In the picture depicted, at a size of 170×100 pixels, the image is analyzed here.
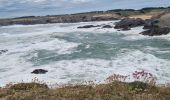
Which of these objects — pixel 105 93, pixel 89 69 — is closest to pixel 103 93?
pixel 105 93

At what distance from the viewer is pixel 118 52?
4203cm

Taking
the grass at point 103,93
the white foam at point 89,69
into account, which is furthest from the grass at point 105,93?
the white foam at point 89,69

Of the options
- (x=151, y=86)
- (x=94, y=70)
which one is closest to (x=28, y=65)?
(x=94, y=70)

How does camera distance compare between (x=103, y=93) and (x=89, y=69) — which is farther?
(x=89, y=69)

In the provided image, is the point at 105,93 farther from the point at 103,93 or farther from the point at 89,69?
the point at 89,69

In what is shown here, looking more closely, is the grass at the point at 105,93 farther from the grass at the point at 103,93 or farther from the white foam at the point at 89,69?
the white foam at the point at 89,69

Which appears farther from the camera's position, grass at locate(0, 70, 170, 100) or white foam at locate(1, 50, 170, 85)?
white foam at locate(1, 50, 170, 85)

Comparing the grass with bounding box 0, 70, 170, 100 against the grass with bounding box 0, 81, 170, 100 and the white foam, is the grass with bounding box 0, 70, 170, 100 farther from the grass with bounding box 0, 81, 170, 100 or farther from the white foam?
the white foam

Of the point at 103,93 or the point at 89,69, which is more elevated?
the point at 103,93

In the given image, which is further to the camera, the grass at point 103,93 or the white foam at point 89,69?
the white foam at point 89,69

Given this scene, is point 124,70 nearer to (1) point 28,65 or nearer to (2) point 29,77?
(2) point 29,77

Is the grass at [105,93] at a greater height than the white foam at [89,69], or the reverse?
the grass at [105,93]

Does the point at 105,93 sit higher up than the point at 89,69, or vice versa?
the point at 105,93

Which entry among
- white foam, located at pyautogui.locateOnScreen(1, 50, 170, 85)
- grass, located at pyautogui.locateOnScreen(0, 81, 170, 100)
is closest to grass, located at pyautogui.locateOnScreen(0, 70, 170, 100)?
grass, located at pyautogui.locateOnScreen(0, 81, 170, 100)
